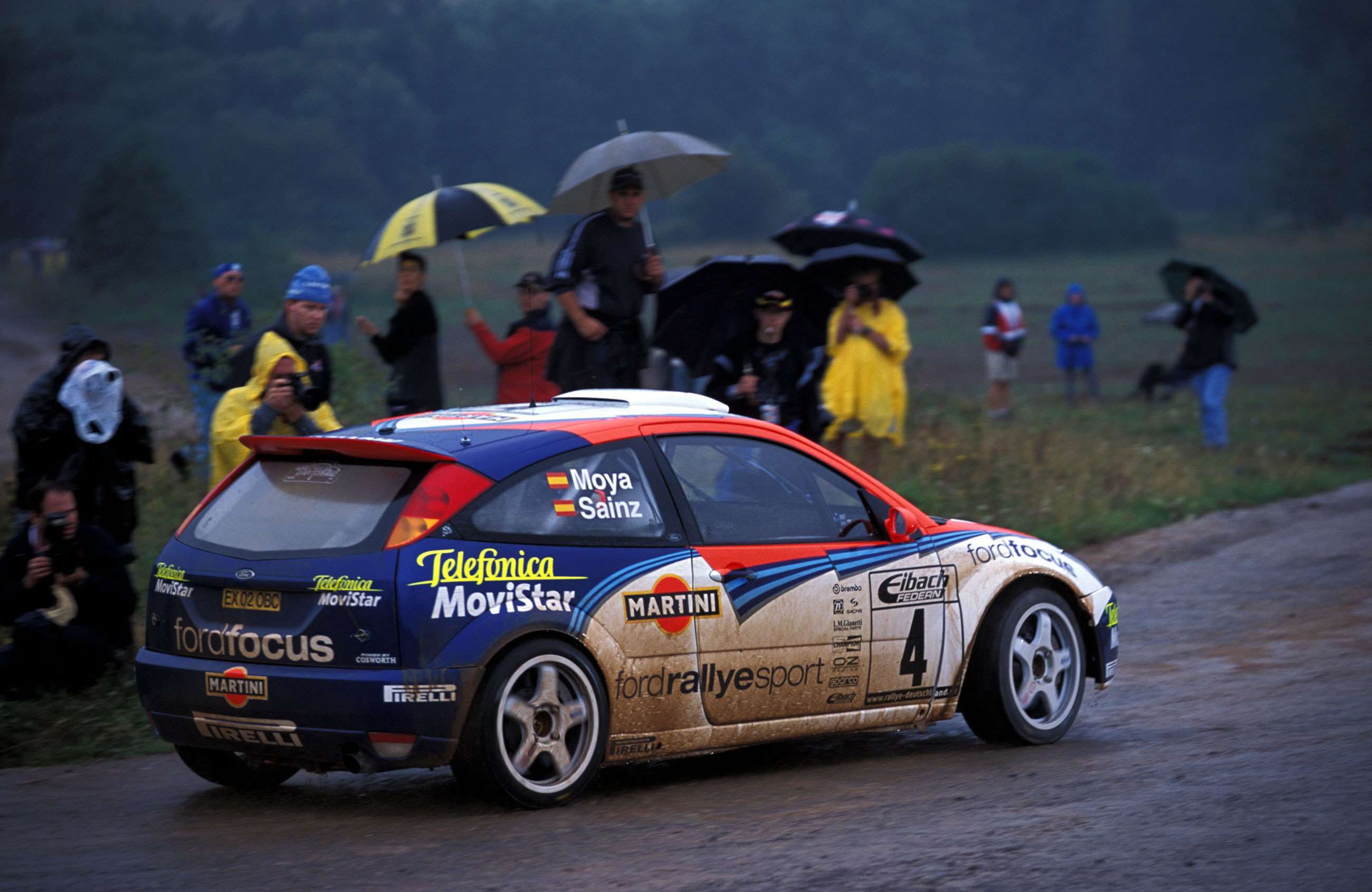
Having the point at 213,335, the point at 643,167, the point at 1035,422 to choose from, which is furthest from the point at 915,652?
the point at 1035,422

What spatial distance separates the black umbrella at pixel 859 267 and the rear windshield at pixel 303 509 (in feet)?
23.9

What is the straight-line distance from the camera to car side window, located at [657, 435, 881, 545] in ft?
21.9

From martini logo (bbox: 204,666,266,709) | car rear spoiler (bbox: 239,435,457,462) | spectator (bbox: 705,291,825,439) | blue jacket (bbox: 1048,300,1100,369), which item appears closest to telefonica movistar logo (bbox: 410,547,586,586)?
car rear spoiler (bbox: 239,435,457,462)

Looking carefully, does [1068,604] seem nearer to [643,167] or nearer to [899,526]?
[899,526]

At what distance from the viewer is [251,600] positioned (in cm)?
596

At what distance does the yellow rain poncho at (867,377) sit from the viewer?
44.5ft

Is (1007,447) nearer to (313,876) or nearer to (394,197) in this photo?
(313,876)

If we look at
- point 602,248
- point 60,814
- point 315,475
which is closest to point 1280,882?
point 315,475

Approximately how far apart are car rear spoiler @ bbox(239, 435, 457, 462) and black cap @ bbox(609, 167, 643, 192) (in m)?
4.38

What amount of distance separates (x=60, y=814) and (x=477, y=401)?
17659mm

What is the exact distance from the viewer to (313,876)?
207 inches

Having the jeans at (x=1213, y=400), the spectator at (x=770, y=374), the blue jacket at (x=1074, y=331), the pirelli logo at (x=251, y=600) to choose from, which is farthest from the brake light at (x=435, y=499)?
the blue jacket at (x=1074, y=331)

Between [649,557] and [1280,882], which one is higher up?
[649,557]

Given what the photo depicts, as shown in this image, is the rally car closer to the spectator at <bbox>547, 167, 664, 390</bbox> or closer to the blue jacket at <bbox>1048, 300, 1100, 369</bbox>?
the spectator at <bbox>547, 167, 664, 390</bbox>
